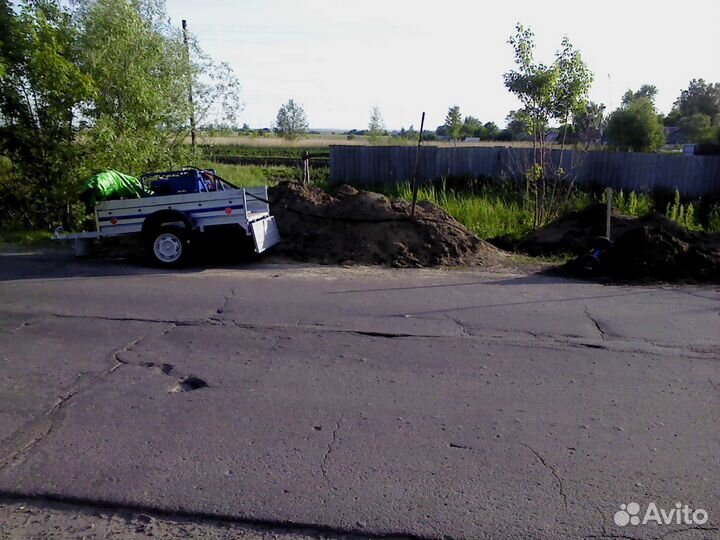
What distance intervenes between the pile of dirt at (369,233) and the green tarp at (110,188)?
2.65m

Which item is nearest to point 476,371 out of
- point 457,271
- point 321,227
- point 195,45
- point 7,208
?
point 457,271

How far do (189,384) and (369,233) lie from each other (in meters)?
6.86

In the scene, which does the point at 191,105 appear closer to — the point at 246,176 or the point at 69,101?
the point at 69,101

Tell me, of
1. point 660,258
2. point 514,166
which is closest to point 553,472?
point 660,258

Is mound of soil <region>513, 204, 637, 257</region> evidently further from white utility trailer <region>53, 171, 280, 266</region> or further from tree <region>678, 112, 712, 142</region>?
tree <region>678, 112, 712, 142</region>

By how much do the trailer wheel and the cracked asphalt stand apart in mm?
2200

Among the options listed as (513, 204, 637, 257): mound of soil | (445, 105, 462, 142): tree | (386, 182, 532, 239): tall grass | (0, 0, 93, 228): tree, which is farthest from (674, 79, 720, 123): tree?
(0, 0, 93, 228): tree

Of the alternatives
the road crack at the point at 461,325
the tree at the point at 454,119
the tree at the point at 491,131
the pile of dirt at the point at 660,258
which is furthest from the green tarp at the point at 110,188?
the tree at the point at 491,131

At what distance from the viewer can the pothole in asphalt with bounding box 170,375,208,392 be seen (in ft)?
18.5

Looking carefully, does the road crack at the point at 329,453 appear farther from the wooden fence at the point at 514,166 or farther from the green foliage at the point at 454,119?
the green foliage at the point at 454,119

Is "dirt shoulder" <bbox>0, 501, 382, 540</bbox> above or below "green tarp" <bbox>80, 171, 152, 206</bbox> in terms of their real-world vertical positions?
below

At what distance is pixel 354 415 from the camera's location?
5.10 metres

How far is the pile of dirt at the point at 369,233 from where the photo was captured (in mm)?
11742

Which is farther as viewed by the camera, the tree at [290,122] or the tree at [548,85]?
the tree at [290,122]
